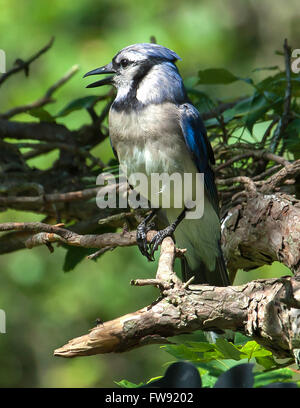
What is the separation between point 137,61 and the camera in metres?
2.96

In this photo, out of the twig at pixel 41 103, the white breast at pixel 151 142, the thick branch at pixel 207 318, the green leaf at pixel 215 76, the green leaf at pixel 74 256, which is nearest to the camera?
the thick branch at pixel 207 318

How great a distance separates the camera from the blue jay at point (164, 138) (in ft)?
8.89

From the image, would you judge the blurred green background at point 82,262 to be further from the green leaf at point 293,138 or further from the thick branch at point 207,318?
the thick branch at point 207,318

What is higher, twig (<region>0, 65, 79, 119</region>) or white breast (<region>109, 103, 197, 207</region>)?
twig (<region>0, 65, 79, 119</region>)

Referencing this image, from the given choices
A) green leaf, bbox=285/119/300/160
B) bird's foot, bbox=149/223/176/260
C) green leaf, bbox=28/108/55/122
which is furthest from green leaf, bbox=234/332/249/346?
green leaf, bbox=28/108/55/122

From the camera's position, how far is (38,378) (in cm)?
513

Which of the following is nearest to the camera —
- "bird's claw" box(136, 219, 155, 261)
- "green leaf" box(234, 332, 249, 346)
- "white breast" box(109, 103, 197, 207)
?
"green leaf" box(234, 332, 249, 346)

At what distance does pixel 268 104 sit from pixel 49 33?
2574mm

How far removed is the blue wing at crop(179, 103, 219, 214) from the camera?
109 inches

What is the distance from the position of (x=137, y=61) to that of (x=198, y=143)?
0.53 meters

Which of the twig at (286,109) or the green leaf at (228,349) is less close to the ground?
the twig at (286,109)

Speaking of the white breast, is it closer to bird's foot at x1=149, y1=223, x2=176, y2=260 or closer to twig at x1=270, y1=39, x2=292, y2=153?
bird's foot at x1=149, y1=223, x2=176, y2=260

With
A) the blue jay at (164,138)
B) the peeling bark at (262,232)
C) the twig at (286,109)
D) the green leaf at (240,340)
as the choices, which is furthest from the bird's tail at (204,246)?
the green leaf at (240,340)

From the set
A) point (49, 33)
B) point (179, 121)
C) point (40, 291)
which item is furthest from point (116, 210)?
point (49, 33)
